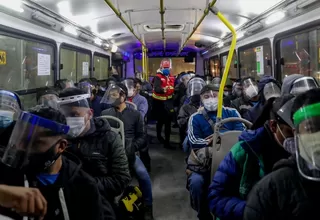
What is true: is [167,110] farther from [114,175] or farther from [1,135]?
[1,135]

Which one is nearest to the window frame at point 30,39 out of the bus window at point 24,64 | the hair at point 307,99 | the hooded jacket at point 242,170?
the bus window at point 24,64

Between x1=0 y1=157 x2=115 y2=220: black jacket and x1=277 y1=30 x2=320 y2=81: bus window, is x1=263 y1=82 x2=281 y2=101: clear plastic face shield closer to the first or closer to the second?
x1=277 y1=30 x2=320 y2=81: bus window

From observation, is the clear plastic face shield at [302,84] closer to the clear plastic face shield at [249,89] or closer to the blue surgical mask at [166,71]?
the clear plastic face shield at [249,89]

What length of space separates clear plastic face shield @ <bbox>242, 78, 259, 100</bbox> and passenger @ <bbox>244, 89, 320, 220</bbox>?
2.91 m

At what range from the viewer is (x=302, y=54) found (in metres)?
3.74

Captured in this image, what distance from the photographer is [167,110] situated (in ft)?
20.4

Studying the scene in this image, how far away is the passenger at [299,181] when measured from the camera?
0.99m

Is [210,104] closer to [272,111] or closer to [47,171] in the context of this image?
[272,111]

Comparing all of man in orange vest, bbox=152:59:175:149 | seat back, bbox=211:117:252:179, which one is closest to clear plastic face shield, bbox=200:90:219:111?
seat back, bbox=211:117:252:179

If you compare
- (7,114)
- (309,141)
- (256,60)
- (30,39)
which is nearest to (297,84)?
(309,141)

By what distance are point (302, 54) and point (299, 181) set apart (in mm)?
3162

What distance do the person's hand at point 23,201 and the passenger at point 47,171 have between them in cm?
14

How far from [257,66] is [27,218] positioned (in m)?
4.71

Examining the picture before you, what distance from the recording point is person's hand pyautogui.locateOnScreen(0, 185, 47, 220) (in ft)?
3.40
